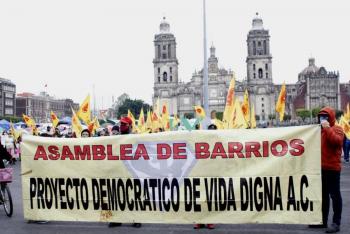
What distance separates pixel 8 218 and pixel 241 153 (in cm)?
389

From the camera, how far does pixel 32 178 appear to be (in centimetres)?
732

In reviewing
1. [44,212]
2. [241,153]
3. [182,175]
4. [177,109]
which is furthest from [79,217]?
[177,109]

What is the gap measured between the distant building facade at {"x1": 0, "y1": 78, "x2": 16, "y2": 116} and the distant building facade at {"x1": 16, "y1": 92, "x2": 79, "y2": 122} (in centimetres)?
888

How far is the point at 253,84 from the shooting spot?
4710 inches

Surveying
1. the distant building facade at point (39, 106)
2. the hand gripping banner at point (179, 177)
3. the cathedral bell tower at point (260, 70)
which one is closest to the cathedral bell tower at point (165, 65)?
the cathedral bell tower at point (260, 70)

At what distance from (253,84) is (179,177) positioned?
115 metres

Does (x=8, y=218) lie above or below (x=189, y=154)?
below

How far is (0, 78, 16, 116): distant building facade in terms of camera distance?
397 ft

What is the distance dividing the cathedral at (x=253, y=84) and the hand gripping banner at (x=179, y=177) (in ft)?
352

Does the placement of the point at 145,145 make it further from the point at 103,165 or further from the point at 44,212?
the point at 44,212

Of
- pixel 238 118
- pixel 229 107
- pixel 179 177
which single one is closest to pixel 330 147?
pixel 179 177

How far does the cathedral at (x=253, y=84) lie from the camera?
11644 centimetres

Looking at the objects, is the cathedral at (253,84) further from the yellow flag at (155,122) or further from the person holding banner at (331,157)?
the person holding banner at (331,157)

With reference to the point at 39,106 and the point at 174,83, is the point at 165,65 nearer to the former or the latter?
the point at 174,83
